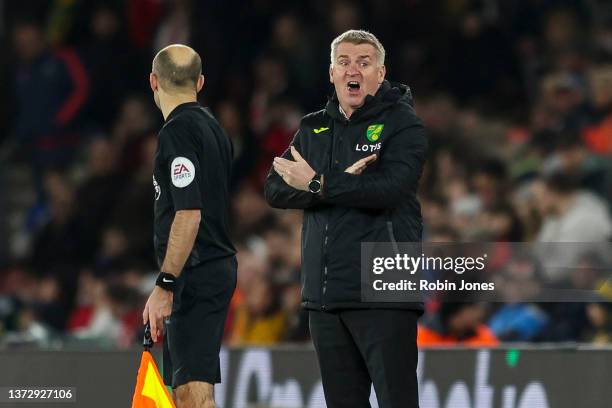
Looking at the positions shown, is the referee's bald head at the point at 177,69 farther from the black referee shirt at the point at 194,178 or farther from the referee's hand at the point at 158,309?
the referee's hand at the point at 158,309

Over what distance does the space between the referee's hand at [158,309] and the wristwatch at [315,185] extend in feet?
2.04

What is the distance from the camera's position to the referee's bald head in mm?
5492

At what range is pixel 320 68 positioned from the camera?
11984 millimetres

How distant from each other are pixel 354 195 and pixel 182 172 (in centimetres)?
64

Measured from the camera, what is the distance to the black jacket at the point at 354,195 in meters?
5.21

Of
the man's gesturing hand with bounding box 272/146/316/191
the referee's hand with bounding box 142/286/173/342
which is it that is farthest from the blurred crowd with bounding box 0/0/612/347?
the referee's hand with bounding box 142/286/173/342

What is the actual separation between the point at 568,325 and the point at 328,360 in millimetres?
3302

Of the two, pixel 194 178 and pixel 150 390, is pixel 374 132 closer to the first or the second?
pixel 194 178

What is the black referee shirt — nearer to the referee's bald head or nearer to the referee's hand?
the referee's bald head

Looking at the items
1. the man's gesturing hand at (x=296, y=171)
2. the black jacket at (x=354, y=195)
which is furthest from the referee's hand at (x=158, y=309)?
the man's gesturing hand at (x=296, y=171)

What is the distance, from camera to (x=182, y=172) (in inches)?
211

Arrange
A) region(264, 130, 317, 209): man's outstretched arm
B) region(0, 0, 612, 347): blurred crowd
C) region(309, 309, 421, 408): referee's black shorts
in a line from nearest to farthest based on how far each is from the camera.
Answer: region(309, 309, 421, 408): referee's black shorts → region(264, 130, 317, 209): man's outstretched arm → region(0, 0, 612, 347): blurred crowd

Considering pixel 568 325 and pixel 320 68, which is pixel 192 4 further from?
pixel 568 325

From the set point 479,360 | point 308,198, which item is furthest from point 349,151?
point 479,360
